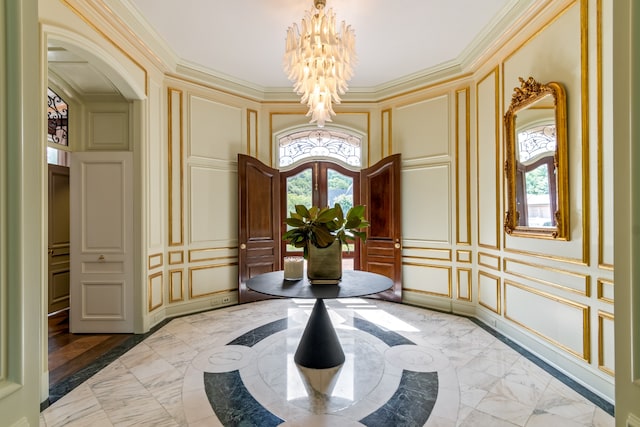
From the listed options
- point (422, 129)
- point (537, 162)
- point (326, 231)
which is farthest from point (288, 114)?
point (537, 162)

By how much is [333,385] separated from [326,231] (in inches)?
45.8

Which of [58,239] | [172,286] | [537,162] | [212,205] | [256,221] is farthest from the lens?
[256,221]

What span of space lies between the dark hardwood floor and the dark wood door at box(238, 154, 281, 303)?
1.71 metres

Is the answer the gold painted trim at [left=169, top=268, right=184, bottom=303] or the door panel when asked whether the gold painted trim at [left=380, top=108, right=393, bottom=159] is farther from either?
the door panel

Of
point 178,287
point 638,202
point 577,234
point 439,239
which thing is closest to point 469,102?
point 439,239

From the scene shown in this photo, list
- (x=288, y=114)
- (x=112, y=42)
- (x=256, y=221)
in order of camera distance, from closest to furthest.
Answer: (x=112, y=42) → (x=256, y=221) → (x=288, y=114)

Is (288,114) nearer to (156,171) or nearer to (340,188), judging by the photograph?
(340,188)

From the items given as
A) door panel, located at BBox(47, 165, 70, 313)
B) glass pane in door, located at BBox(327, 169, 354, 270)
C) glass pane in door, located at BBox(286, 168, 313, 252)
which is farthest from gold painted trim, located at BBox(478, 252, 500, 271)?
door panel, located at BBox(47, 165, 70, 313)

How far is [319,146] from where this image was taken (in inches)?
213

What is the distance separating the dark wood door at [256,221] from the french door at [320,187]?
0.88 ft

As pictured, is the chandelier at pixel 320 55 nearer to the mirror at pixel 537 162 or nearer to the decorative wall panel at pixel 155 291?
the mirror at pixel 537 162

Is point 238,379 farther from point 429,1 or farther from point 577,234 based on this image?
point 429,1

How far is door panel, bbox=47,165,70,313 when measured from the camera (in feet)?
14.5

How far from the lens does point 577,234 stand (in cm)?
260
